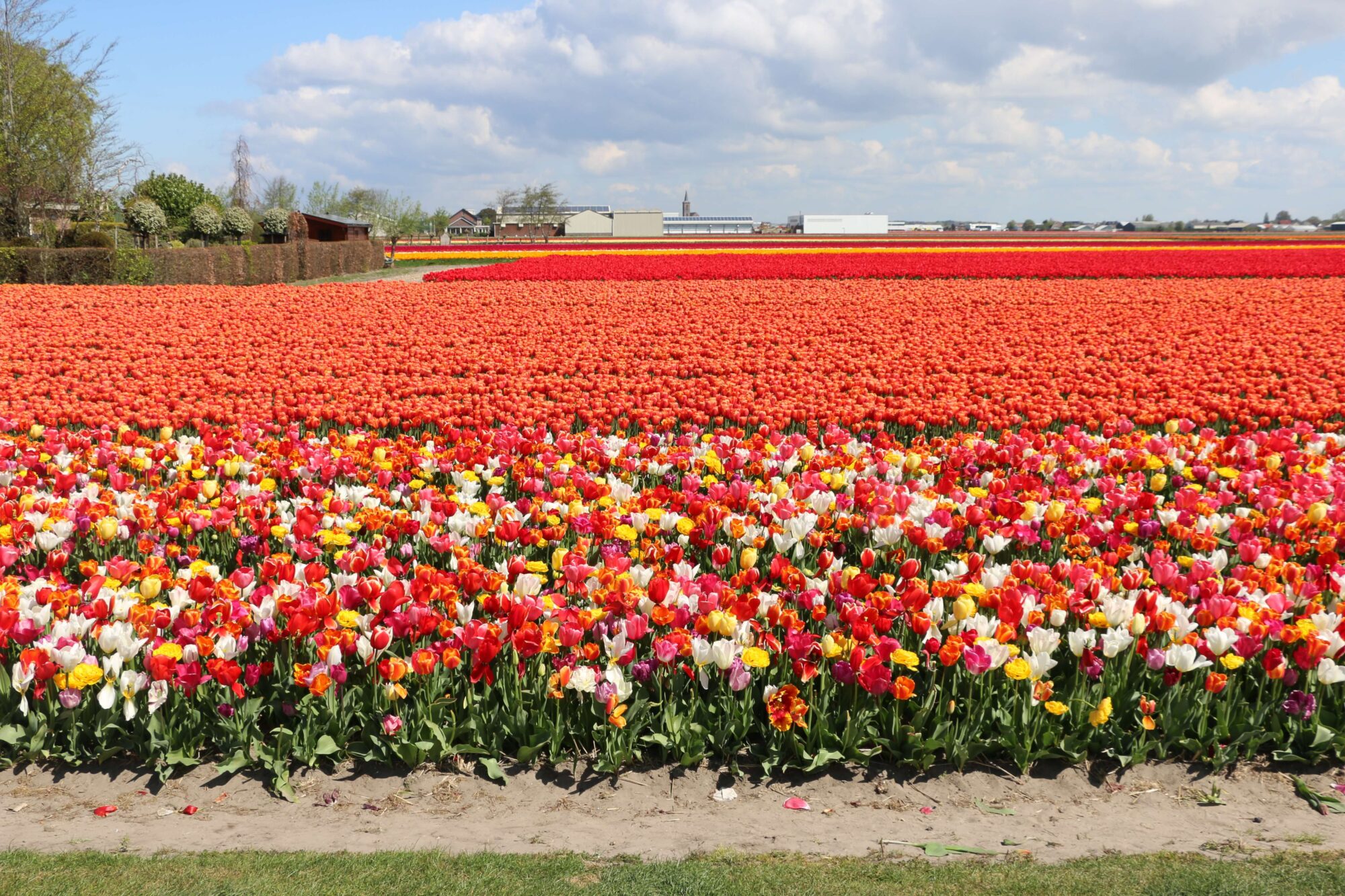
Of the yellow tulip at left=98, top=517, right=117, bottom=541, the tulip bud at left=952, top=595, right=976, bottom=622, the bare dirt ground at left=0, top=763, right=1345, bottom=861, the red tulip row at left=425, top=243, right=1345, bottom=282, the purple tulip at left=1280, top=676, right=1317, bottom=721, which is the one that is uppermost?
the red tulip row at left=425, top=243, right=1345, bottom=282

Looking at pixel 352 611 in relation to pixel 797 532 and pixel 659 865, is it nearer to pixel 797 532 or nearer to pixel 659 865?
pixel 659 865

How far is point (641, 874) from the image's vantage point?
325 centimetres

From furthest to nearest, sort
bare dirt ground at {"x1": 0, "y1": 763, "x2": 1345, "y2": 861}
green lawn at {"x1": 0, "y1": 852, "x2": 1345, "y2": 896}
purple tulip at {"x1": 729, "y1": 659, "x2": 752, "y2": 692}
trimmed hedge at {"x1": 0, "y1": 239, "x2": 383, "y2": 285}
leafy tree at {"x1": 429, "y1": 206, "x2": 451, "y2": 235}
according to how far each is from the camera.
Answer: leafy tree at {"x1": 429, "y1": 206, "x2": 451, "y2": 235}
trimmed hedge at {"x1": 0, "y1": 239, "x2": 383, "y2": 285}
purple tulip at {"x1": 729, "y1": 659, "x2": 752, "y2": 692}
bare dirt ground at {"x1": 0, "y1": 763, "x2": 1345, "y2": 861}
green lawn at {"x1": 0, "y1": 852, "x2": 1345, "y2": 896}

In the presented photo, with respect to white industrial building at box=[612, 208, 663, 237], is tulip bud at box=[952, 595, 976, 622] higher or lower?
lower

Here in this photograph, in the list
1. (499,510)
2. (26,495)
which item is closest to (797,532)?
(499,510)

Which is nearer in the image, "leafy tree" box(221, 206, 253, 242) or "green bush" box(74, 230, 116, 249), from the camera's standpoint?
"green bush" box(74, 230, 116, 249)

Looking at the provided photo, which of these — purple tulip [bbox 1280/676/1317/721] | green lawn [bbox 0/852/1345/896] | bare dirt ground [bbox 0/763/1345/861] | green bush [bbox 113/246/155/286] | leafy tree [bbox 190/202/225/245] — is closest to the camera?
green lawn [bbox 0/852/1345/896]

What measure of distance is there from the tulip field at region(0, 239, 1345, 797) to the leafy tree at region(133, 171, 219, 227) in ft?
160

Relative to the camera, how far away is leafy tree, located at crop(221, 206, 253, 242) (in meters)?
42.1

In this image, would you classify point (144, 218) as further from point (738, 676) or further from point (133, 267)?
point (738, 676)

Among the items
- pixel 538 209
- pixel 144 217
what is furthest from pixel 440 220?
pixel 144 217

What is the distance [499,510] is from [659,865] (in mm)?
2498

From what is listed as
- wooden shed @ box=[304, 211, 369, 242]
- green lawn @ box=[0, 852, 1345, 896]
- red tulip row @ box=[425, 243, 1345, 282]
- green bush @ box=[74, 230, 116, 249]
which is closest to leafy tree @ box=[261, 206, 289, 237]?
wooden shed @ box=[304, 211, 369, 242]

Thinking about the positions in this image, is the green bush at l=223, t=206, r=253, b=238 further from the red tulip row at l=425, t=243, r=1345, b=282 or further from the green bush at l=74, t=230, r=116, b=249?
the red tulip row at l=425, t=243, r=1345, b=282
